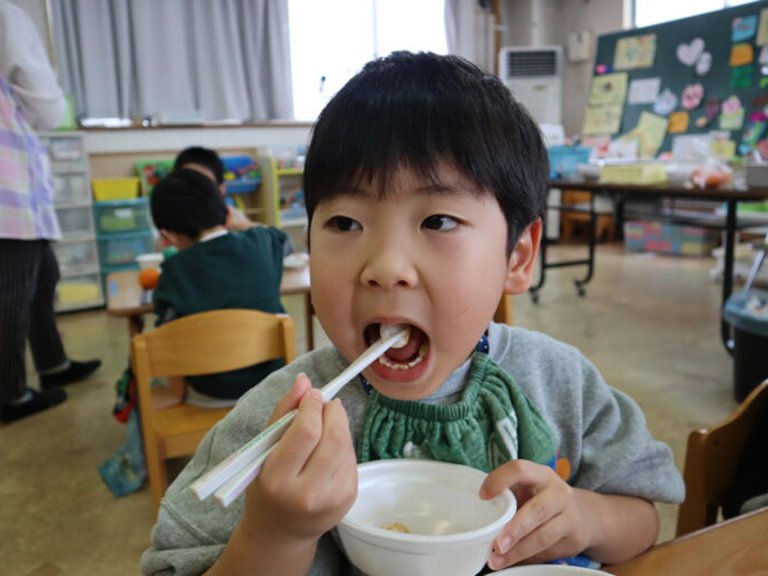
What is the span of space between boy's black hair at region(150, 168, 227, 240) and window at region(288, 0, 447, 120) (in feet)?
11.9

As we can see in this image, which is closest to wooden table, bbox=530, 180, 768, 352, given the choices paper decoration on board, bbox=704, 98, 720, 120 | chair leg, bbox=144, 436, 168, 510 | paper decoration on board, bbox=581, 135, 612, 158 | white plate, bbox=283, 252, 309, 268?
white plate, bbox=283, 252, 309, 268

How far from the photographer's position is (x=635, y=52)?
5.74 m

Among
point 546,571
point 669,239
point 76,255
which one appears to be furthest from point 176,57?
point 546,571

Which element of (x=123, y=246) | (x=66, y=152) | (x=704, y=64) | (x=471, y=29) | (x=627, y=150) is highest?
(x=471, y=29)

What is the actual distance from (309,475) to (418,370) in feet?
0.58

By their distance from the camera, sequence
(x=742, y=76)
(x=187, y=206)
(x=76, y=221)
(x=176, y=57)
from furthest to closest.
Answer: (x=176, y=57), (x=742, y=76), (x=76, y=221), (x=187, y=206)

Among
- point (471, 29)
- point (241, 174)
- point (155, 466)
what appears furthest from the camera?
point (471, 29)

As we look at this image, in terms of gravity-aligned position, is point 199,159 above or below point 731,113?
below

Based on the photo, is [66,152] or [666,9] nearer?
[66,152]

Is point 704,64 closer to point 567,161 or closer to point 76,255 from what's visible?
point 567,161

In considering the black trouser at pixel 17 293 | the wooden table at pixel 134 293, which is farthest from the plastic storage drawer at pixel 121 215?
the wooden table at pixel 134 293

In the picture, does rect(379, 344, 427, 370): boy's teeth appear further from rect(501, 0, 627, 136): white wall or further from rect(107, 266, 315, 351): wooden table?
rect(501, 0, 627, 136): white wall

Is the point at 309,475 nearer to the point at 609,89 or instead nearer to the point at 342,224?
the point at 342,224

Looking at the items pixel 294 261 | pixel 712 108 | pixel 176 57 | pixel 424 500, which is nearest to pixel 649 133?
pixel 712 108
